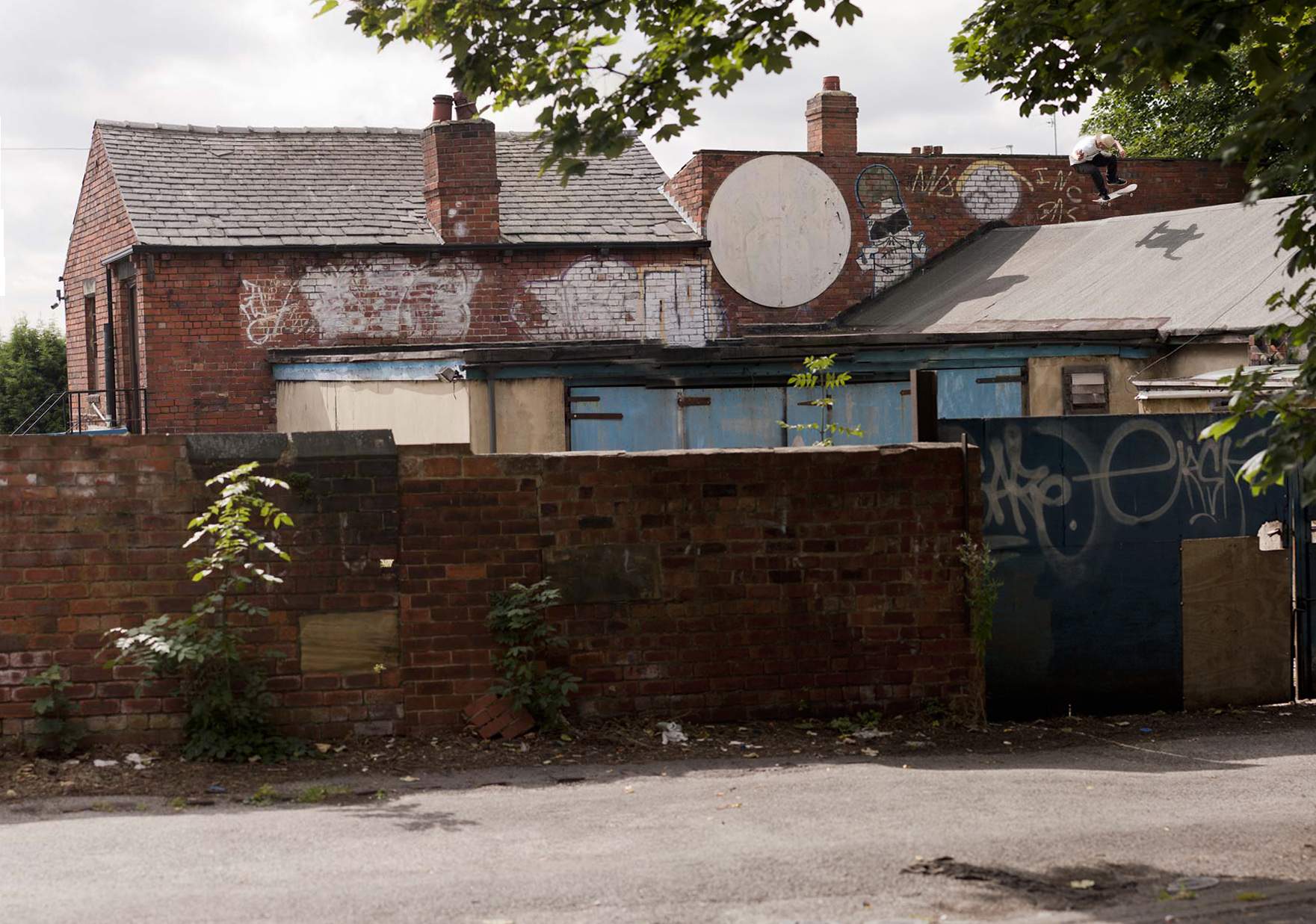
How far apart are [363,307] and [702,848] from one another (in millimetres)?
15494

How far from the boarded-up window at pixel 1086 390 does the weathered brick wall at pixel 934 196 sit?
8144 millimetres

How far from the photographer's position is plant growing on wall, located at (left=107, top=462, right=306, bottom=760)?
6684 millimetres

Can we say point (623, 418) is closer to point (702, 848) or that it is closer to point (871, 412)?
point (871, 412)

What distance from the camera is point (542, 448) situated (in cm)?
1349

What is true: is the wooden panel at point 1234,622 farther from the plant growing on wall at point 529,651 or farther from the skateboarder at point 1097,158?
the skateboarder at point 1097,158

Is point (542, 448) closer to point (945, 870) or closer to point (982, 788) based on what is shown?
point (982, 788)

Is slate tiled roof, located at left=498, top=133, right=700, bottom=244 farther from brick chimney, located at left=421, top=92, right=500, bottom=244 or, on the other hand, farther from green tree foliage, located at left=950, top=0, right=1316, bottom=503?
green tree foliage, located at left=950, top=0, right=1316, bottom=503

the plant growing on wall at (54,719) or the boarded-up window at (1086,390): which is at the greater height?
the boarded-up window at (1086,390)

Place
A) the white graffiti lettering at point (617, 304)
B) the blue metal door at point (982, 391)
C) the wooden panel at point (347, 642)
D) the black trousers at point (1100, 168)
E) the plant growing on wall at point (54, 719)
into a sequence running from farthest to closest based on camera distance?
the black trousers at point (1100, 168) → the white graffiti lettering at point (617, 304) → the blue metal door at point (982, 391) → the wooden panel at point (347, 642) → the plant growing on wall at point (54, 719)

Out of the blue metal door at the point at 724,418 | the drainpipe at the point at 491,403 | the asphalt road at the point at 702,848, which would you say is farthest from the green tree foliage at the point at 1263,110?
the drainpipe at the point at 491,403

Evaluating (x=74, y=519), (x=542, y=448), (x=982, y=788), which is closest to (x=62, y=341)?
(x=542, y=448)

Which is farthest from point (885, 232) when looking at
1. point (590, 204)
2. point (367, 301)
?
point (367, 301)

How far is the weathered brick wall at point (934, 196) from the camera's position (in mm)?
22453

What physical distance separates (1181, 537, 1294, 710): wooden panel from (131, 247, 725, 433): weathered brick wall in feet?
43.3
